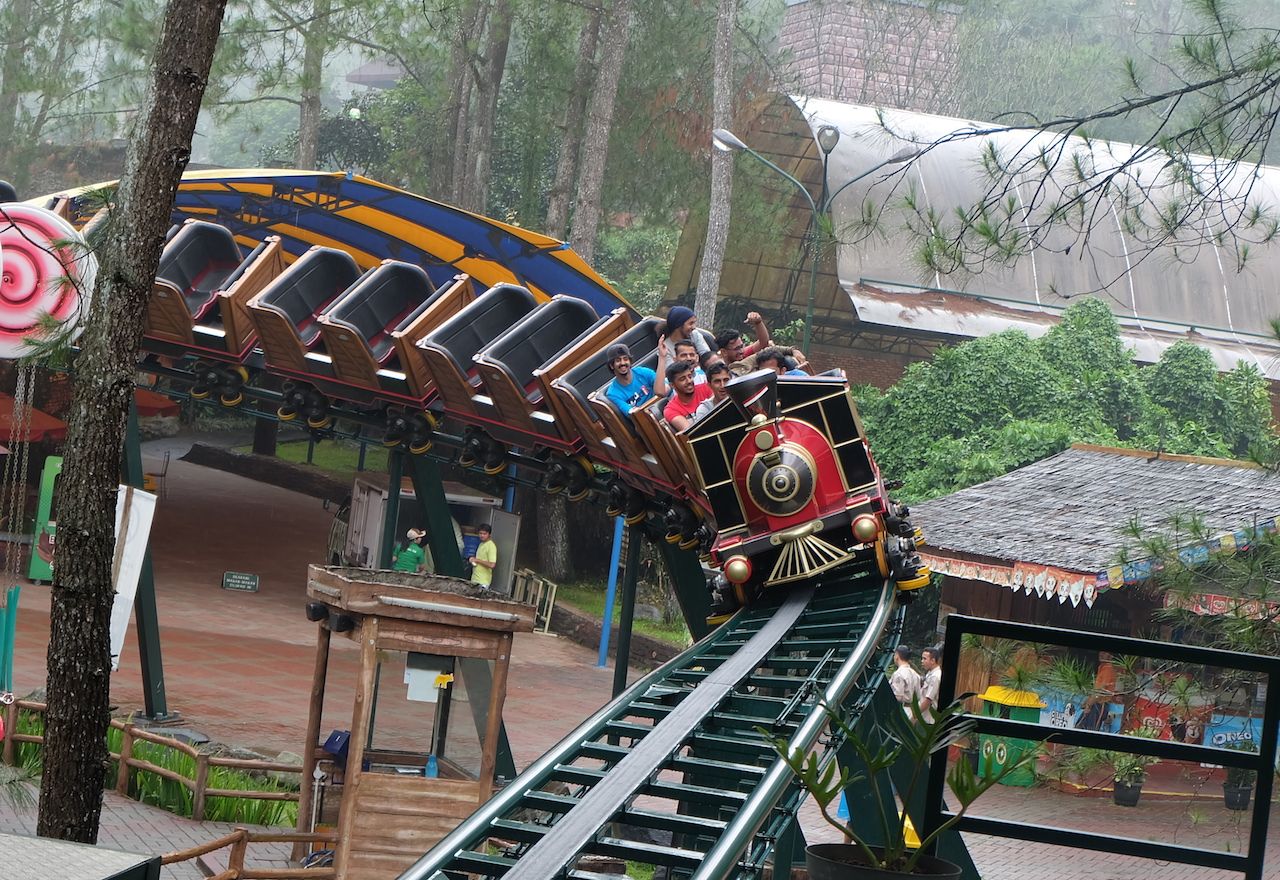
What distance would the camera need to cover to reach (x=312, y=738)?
7797 mm

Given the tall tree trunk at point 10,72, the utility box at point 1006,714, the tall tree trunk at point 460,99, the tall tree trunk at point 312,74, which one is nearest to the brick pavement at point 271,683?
the utility box at point 1006,714

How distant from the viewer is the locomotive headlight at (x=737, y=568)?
8008 mm

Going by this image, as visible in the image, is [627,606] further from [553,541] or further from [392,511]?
[553,541]

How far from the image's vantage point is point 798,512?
812 cm

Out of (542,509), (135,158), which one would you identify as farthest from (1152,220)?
(135,158)

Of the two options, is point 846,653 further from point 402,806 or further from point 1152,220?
point 1152,220

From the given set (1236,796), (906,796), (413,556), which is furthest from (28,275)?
(413,556)

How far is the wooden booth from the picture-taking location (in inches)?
280

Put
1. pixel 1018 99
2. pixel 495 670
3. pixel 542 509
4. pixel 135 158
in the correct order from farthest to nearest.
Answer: pixel 1018 99
pixel 542 509
pixel 495 670
pixel 135 158

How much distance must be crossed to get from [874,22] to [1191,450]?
28279 mm

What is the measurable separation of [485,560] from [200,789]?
27.1 feet

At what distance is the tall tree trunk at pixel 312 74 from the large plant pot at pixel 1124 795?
1773 centimetres

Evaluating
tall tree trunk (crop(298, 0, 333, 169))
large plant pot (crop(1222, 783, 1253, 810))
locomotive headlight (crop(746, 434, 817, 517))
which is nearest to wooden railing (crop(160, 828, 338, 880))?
locomotive headlight (crop(746, 434, 817, 517))

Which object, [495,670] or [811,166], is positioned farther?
[811,166]
